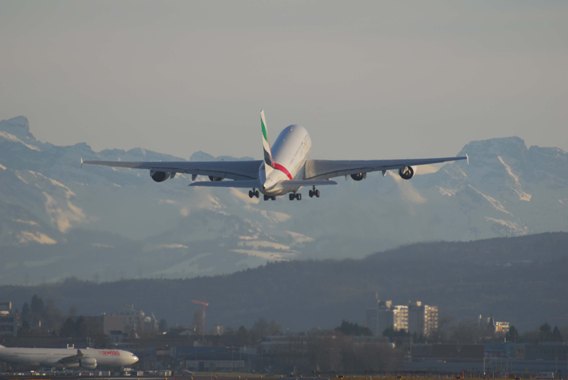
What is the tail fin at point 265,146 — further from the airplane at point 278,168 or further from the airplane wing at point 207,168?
the airplane wing at point 207,168

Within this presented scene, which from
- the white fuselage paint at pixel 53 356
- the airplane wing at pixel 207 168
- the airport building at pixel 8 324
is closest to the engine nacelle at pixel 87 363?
the white fuselage paint at pixel 53 356

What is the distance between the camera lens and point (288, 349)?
473ft

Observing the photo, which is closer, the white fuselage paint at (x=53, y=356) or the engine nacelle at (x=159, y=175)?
the engine nacelle at (x=159, y=175)

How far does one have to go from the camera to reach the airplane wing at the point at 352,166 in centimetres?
10594

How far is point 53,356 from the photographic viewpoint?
148000mm

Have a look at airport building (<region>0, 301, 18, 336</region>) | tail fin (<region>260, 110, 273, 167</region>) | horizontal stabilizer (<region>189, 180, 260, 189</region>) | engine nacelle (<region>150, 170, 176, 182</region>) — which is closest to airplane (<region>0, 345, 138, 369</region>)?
airport building (<region>0, 301, 18, 336</region>)

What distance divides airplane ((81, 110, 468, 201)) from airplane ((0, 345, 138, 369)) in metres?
39.4

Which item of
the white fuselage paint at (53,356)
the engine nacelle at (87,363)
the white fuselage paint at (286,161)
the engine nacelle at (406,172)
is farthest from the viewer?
the engine nacelle at (87,363)

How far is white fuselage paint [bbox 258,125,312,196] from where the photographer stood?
10188cm

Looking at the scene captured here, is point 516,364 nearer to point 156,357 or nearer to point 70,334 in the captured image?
point 156,357

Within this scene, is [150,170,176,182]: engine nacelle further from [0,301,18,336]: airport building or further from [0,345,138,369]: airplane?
[0,301,18,336]: airport building

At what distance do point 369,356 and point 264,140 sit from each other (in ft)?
120

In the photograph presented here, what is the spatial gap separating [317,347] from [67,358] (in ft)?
77.4

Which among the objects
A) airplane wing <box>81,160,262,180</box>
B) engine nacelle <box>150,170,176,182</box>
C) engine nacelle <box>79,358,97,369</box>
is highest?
airplane wing <box>81,160,262,180</box>
